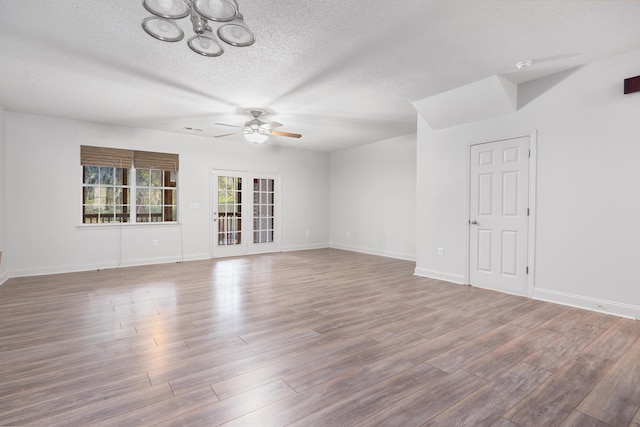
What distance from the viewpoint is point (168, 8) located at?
2205 millimetres

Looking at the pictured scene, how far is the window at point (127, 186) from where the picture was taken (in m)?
6.04

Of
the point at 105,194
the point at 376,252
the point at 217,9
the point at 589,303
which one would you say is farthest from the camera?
the point at 376,252

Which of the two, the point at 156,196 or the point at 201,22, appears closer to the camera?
the point at 201,22

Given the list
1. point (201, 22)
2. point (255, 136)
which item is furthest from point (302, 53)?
point (255, 136)

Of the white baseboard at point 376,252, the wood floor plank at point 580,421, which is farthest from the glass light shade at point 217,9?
the white baseboard at point 376,252

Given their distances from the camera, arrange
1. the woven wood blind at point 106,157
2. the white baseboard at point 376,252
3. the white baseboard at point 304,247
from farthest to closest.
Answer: the white baseboard at point 304,247 → the white baseboard at point 376,252 → the woven wood blind at point 106,157

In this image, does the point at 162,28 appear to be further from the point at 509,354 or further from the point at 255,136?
the point at 509,354

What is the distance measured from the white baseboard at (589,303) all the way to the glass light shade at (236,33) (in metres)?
4.36

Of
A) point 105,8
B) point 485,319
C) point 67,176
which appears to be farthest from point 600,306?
point 67,176

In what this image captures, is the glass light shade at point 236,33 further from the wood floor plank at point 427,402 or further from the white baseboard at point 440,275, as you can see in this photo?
the white baseboard at point 440,275

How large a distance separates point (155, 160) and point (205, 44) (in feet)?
14.9

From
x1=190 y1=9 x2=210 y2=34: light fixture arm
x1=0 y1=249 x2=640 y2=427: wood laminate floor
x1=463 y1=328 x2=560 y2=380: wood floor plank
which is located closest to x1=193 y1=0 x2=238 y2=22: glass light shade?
x1=190 y1=9 x2=210 y2=34: light fixture arm

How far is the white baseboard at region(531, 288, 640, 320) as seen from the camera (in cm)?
333

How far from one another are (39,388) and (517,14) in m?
4.47
